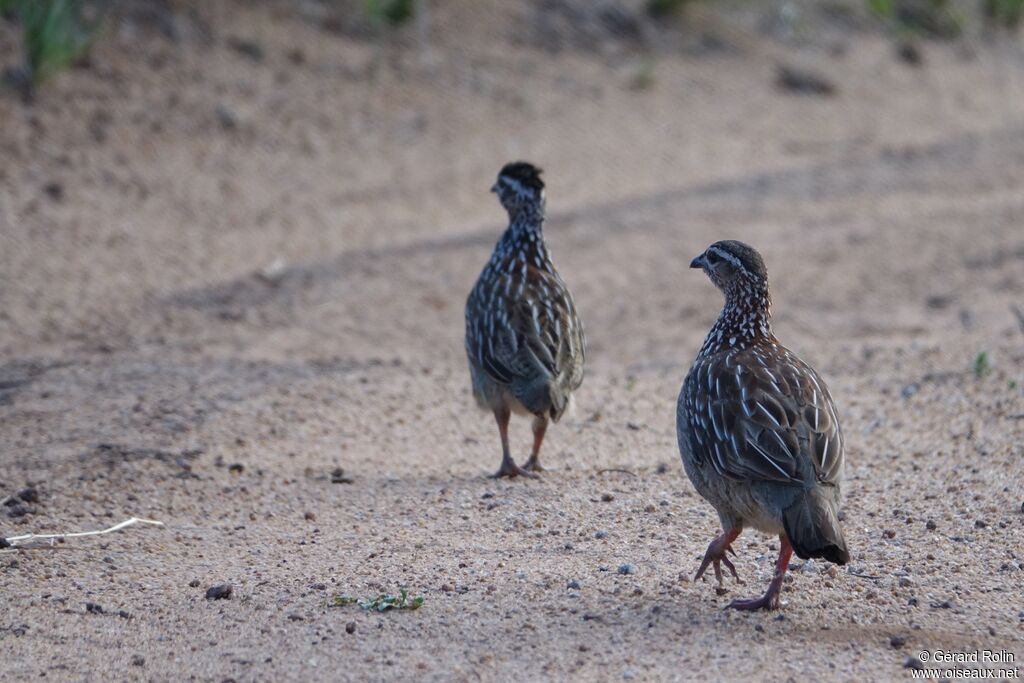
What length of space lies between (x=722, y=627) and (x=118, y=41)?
11268 mm

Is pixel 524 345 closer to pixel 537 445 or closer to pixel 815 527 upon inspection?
pixel 537 445

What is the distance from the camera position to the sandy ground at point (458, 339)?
537 centimetres

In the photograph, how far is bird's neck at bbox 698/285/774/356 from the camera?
6277 millimetres

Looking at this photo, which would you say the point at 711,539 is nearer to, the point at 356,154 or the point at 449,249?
the point at 449,249

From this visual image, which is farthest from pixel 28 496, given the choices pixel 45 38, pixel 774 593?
pixel 45 38

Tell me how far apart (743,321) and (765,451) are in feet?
3.83

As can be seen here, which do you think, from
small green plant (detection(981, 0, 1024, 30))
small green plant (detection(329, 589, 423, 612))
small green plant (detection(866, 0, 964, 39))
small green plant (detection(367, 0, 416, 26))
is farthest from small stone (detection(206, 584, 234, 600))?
small green plant (detection(981, 0, 1024, 30))

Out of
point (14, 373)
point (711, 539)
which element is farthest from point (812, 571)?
point (14, 373)

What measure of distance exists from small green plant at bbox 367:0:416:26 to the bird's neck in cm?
1079

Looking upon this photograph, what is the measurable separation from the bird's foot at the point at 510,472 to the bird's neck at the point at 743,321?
55.3 inches

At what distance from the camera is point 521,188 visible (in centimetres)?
830

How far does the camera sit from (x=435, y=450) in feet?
26.4

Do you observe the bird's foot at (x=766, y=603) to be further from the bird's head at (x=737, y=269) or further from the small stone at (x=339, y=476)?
the small stone at (x=339, y=476)

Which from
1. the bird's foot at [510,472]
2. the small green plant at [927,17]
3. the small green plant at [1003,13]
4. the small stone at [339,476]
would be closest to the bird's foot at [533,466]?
the bird's foot at [510,472]
